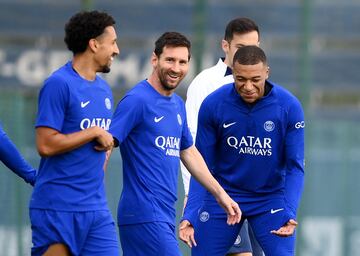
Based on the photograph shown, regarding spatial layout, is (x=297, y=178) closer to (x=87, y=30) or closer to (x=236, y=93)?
(x=236, y=93)

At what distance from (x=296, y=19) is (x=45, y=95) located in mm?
13002

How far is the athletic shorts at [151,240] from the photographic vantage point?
9.37 meters

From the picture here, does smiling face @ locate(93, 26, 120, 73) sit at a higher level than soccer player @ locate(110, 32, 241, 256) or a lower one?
higher

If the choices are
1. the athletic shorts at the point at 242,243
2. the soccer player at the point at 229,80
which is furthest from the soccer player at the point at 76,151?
the athletic shorts at the point at 242,243

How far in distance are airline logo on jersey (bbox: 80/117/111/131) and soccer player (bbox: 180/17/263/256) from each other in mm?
1780

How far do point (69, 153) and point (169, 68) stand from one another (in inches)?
45.1

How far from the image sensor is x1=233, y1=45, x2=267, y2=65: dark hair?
31.5ft

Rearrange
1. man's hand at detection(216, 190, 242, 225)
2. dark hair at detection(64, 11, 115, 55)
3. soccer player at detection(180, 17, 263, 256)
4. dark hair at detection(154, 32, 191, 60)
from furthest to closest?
1. soccer player at detection(180, 17, 263, 256)
2. dark hair at detection(154, 32, 191, 60)
3. man's hand at detection(216, 190, 242, 225)
4. dark hair at detection(64, 11, 115, 55)

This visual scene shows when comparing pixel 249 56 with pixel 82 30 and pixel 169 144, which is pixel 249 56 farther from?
pixel 82 30

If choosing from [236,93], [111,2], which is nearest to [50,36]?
[111,2]

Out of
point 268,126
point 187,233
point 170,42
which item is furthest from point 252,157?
point 170,42

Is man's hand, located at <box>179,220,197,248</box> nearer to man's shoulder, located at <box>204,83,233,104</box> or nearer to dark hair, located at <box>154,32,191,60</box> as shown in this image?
man's shoulder, located at <box>204,83,233,104</box>

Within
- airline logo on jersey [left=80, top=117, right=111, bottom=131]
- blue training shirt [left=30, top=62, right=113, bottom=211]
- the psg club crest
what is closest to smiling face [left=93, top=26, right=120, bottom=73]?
blue training shirt [left=30, top=62, right=113, bottom=211]

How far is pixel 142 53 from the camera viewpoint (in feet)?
67.1
